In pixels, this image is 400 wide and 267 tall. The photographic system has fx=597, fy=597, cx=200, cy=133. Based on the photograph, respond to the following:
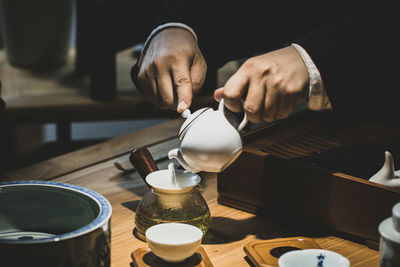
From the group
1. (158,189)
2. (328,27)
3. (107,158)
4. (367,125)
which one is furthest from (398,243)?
(107,158)

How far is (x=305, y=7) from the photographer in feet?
6.54

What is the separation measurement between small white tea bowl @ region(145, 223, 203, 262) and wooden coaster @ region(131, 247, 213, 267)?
0.02m

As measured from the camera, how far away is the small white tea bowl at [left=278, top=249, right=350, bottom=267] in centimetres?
101

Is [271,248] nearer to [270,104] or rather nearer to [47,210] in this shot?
[270,104]

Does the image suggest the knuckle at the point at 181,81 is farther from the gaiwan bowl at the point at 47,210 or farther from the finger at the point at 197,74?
the gaiwan bowl at the point at 47,210

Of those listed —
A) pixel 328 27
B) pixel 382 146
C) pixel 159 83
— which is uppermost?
pixel 328 27

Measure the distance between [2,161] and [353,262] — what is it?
88 cm

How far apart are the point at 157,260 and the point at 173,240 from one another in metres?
0.05

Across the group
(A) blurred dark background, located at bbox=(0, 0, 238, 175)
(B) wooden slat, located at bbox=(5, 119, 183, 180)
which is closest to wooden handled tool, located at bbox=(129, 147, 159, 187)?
(B) wooden slat, located at bbox=(5, 119, 183, 180)

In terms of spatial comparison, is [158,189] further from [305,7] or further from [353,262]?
[305,7]

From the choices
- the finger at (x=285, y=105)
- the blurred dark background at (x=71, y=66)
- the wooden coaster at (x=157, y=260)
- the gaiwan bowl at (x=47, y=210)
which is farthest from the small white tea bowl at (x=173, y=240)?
the blurred dark background at (x=71, y=66)

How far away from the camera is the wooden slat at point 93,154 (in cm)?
154

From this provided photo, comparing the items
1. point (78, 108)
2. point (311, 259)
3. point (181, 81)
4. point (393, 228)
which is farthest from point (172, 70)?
point (78, 108)

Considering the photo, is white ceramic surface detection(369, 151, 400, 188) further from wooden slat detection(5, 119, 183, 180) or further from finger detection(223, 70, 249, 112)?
wooden slat detection(5, 119, 183, 180)
